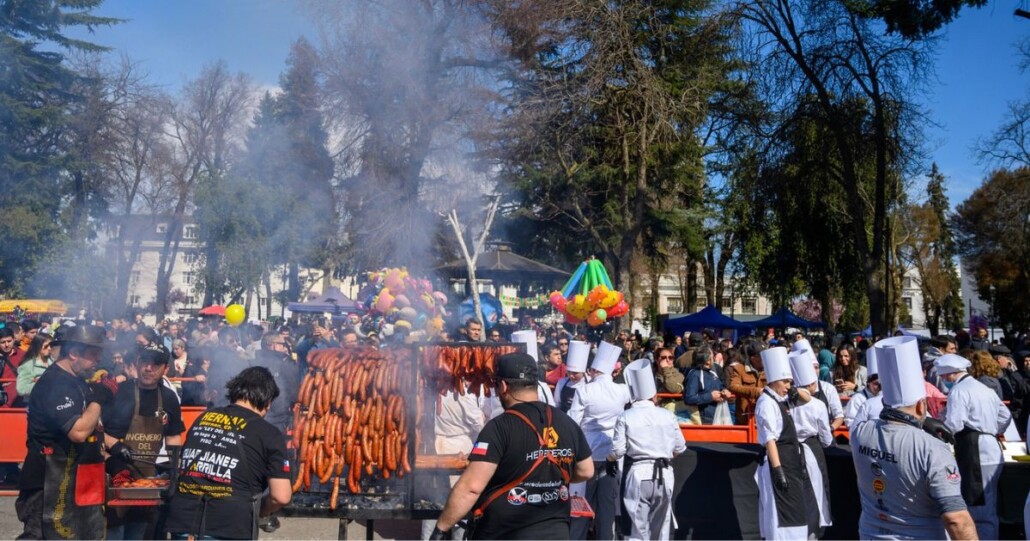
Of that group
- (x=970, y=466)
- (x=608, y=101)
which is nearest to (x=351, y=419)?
(x=970, y=466)

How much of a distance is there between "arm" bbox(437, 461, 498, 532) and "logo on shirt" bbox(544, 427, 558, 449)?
0.28 meters

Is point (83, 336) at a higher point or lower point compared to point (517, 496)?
higher

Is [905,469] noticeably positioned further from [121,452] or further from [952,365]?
[121,452]

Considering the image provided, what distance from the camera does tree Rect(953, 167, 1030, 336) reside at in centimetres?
3572

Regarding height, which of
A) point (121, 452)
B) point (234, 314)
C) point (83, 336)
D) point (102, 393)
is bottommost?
point (121, 452)

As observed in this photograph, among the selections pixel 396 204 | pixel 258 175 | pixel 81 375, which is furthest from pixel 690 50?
pixel 81 375

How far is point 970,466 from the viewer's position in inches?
255

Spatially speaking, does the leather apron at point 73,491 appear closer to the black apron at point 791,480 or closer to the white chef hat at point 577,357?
the white chef hat at point 577,357

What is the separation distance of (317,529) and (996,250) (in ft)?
159

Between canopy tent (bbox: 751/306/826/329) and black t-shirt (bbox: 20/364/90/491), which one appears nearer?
black t-shirt (bbox: 20/364/90/491)

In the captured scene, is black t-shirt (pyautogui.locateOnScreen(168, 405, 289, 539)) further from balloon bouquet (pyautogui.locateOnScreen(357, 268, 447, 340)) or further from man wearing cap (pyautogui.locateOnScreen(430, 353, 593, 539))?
balloon bouquet (pyautogui.locateOnScreen(357, 268, 447, 340))

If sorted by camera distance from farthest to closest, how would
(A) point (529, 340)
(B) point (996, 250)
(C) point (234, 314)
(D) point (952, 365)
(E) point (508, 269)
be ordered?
(B) point (996, 250) < (E) point (508, 269) < (C) point (234, 314) < (A) point (529, 340) < (D) point (952, 365)

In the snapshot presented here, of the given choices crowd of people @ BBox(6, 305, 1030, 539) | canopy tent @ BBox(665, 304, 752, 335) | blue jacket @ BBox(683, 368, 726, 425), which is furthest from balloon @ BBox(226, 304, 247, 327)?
canopy tent @ BBox(665, 304, 752, 335)

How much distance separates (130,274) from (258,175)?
96.9 inches
